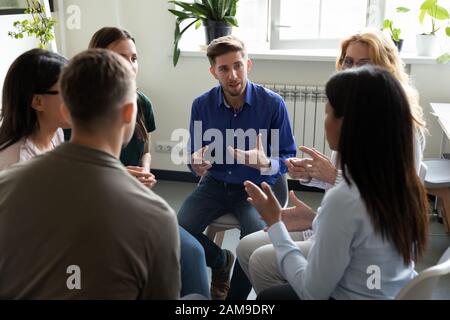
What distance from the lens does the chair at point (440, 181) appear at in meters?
2.93

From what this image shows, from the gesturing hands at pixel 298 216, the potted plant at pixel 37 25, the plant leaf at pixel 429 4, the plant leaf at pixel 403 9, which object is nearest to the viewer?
the gesturing hands at pixel 298 216

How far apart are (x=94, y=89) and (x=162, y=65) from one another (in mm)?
2979

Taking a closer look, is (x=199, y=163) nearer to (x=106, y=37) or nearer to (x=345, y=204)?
(x=106, y=37)

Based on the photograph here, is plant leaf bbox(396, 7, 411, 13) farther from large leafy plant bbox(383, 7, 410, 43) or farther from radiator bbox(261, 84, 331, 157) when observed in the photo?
radiator bbox(261, 84, 331, 157)

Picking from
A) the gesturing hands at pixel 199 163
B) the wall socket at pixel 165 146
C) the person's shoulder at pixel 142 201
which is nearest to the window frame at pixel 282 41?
the wall socket at pixel 165 146

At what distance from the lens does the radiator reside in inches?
150

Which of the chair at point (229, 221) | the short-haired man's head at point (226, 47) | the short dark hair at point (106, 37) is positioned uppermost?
the short dark hair at point (106, 37)

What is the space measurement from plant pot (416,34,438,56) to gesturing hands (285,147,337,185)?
2.08 meters

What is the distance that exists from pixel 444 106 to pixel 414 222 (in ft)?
7.72

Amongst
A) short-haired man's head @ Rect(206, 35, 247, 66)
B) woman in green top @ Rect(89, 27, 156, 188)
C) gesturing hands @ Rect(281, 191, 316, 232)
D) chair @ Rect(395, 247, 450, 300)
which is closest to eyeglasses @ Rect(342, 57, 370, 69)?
short-haired man's head @ Rect(206, 35, 247, 66)

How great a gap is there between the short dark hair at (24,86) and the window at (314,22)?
2.58m

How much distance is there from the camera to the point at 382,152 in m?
1.29

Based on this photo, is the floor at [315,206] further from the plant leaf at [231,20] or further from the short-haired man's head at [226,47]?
the plant leaf at [231,20]
